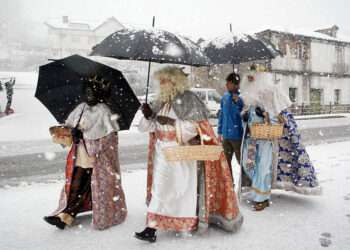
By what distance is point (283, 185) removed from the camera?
490cm

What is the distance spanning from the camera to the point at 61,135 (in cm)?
404

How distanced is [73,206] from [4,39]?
4903 cm

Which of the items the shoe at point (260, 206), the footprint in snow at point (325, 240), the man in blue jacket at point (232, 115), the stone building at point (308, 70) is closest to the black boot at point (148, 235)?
the shoe at point (260, 206)

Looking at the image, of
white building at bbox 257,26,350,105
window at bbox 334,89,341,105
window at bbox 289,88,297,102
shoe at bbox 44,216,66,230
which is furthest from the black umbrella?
window at bbox 334,89,341,105

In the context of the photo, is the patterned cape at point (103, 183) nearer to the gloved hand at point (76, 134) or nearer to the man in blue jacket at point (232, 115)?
the gloved hand at point (76, 134)

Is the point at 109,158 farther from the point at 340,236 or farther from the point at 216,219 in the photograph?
the point at 340,236

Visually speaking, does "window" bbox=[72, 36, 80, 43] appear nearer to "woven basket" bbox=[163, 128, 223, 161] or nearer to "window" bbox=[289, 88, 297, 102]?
"window" bbox=[289, 88, 297, 102]

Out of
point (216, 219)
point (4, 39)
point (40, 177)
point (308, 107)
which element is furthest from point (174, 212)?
point (4, 39)

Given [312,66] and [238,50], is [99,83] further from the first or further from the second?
[312,66]

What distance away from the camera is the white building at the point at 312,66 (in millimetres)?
25688

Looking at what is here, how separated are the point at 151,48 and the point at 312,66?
26660 millimetres

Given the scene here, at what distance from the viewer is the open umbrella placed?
133 inches

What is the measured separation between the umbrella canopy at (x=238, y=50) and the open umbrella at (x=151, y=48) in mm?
951

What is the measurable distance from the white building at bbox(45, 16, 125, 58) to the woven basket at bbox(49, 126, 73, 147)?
146 ft
